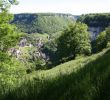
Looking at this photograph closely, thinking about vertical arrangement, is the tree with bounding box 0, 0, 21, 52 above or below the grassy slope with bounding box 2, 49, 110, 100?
below

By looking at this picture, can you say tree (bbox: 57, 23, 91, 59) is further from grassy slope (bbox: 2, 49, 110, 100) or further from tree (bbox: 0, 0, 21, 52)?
grassy slope (bbox: 2, 49, 110, 100)

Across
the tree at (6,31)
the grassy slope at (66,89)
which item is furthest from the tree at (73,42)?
the grassy slope at (66,89)

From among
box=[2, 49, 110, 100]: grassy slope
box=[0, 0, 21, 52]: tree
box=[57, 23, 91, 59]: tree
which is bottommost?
box=[57, 23, 91, 59]: tree

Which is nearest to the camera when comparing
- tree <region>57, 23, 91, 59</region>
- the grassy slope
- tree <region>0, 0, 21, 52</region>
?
the grassy slope

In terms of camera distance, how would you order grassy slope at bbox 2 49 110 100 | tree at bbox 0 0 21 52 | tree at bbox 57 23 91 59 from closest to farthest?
grassy slope at bbox 2 49 110 100 < tree at bbox 0 0 21 52 < tree at bbox 57 23 91 59

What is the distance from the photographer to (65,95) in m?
2.98

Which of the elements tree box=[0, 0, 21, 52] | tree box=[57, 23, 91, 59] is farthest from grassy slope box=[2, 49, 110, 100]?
tree box=[57, 23, 91, 59]

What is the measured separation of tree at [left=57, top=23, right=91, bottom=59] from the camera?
8300cm

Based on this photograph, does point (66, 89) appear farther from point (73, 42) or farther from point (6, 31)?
point (73, 42)

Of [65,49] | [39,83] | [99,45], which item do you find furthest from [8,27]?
[99,45]

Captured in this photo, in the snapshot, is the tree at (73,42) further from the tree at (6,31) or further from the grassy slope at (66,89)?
the grassy slope at (66,89)

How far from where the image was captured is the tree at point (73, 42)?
83000 millimetres

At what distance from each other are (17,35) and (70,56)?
63602 mm

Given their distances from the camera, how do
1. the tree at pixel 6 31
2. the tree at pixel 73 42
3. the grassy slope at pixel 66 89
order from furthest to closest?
1. the tree at pixel 73 42
2. the tree at pixel 6 31
3. the grassy slope at pixel 66 89
